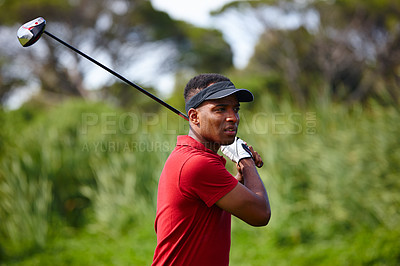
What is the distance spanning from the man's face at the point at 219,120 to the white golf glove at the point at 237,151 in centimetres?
12

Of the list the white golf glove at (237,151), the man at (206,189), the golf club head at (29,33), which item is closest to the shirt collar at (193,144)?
the man at (206,189)

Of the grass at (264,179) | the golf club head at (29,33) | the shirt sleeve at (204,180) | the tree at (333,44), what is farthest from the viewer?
the tree at (333,44)

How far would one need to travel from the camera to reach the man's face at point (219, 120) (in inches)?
83.8

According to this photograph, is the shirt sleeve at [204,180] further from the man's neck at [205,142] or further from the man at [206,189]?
the man's neck at [205,142]

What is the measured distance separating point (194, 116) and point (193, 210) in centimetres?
49

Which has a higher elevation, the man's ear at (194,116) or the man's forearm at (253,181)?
the man's ear at (194,116)

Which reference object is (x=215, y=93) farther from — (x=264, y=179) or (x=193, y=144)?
(x=264, y=179)

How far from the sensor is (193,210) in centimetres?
202

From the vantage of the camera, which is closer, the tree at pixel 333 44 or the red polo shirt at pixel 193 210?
the red polo shirt at pixel 193 210

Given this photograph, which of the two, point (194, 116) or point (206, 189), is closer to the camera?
point (206, 189)

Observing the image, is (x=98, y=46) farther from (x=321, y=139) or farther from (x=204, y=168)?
(x=204, y=168)

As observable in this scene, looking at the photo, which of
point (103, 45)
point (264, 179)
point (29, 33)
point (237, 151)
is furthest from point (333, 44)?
point (29, 33)

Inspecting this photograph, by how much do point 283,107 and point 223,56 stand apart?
2107 centimetres

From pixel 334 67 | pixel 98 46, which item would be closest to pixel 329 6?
pixel 334 67
